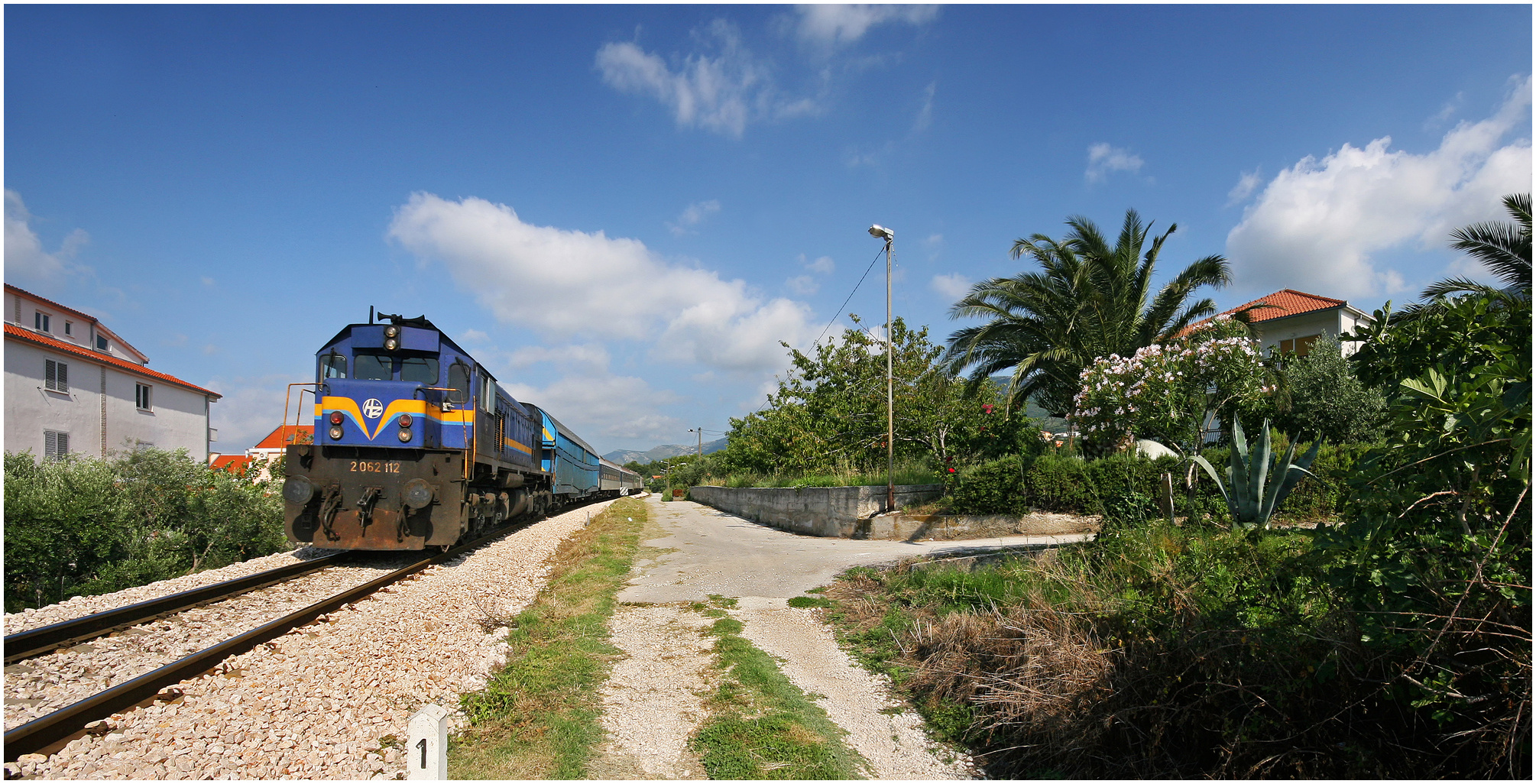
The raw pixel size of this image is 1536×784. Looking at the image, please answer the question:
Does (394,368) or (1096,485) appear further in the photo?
(1096,485)

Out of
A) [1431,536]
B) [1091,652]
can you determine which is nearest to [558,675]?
[1091,652]

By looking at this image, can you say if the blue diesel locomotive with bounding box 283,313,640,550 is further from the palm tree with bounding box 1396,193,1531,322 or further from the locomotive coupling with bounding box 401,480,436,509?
the palm tree with bounding box 1396,193,1531,322

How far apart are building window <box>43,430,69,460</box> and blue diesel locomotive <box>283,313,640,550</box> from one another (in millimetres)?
21476

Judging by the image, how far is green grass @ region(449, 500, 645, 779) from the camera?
12.4 ft

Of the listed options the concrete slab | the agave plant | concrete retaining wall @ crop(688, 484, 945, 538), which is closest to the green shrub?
the concrete slab

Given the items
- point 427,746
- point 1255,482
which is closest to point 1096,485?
point 1255,482

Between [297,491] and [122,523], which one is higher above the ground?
[297,491]

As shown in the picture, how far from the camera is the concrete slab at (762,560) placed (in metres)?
8.95

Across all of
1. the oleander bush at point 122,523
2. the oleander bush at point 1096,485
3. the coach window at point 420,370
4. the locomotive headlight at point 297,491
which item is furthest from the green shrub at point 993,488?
the oleander bush at point 122,523

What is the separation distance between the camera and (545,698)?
4.68 meters

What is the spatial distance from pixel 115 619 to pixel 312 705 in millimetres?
3637

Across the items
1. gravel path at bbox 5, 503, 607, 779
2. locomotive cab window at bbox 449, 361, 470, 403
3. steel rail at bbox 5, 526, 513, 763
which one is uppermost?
locomotive cab window at bbox 449, 361, 470, 403

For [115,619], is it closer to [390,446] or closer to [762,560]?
[390,446]

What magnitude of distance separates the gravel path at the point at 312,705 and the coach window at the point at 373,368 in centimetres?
477
